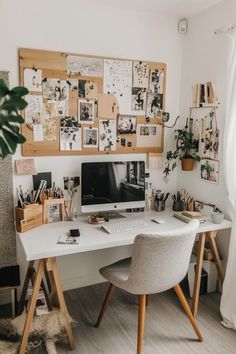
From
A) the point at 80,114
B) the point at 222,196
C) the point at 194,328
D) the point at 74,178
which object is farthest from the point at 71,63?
the point at 194,328

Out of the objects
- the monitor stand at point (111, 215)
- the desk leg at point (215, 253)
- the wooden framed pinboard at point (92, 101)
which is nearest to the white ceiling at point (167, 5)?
the wooden framed pinboard at point (92, 101)

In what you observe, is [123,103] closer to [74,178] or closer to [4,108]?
[74,178]

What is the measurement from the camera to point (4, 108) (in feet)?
4.83

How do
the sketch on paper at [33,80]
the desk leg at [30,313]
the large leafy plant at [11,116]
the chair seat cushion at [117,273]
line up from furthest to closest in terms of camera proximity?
1. the sketch on paper at [33,80]
2. the chair seat cushion at [117,273]
3. the desk leg at [30,313]
4. the large leafy plant at [11,116]

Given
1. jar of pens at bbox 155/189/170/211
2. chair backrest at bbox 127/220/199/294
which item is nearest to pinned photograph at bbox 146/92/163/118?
jar of pens at bbox 155/189/170/211

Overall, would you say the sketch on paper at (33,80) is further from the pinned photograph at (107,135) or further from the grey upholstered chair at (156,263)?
the grey upholstered chair at (156,263)

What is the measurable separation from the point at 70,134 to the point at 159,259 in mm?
1226

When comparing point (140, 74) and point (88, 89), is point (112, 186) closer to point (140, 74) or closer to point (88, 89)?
point (88, 89)

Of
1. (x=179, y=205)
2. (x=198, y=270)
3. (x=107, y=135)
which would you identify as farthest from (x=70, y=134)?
(x=198, y=270)

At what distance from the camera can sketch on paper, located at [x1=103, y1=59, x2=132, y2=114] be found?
258cm

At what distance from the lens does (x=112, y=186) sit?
2.50 meters

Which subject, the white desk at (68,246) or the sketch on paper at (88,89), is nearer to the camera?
the white desk at (68,246)

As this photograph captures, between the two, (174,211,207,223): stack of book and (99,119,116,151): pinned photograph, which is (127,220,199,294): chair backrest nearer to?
(174,211,207,223): stack of book

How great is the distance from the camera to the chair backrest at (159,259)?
5.76 feet
